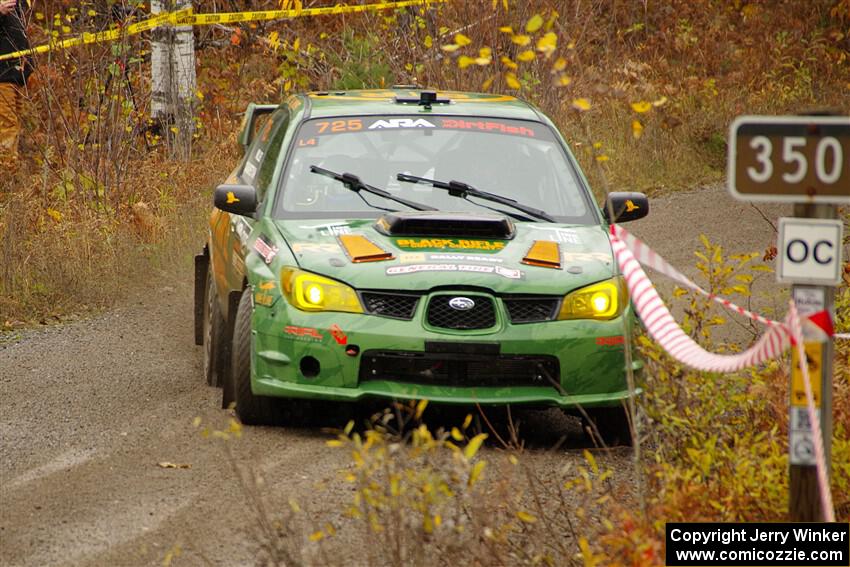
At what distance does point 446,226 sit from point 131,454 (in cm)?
192

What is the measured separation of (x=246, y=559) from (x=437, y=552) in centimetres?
85

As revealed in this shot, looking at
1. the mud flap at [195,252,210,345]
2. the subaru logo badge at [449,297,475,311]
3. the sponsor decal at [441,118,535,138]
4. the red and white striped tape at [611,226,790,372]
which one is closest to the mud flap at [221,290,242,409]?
the subaru logo badge at [449,297,475,311]

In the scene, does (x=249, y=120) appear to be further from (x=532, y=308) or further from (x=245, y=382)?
(x=532, y=308)

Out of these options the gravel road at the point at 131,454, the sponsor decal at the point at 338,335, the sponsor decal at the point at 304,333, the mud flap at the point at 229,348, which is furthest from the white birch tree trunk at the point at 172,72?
the sponsor decal at the point at 338,335

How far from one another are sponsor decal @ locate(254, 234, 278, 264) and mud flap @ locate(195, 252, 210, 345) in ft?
6.80

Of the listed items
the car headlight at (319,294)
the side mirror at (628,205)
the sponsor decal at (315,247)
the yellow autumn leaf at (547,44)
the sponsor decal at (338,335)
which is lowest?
the sponsor decal at (338,335)

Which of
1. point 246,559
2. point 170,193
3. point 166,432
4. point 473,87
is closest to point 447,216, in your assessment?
point 166,432

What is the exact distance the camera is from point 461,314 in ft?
23.7

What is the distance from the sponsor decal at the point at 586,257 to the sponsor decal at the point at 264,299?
1449 mm

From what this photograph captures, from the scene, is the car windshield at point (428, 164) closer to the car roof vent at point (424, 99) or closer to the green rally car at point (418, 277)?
the green rally car at point (418, 277)

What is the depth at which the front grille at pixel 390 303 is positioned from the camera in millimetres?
7224

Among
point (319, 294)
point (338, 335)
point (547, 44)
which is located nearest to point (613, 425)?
point (338, 335)

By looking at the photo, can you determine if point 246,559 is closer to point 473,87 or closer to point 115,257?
point 115,257

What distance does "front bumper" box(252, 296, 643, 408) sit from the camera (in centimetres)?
714
